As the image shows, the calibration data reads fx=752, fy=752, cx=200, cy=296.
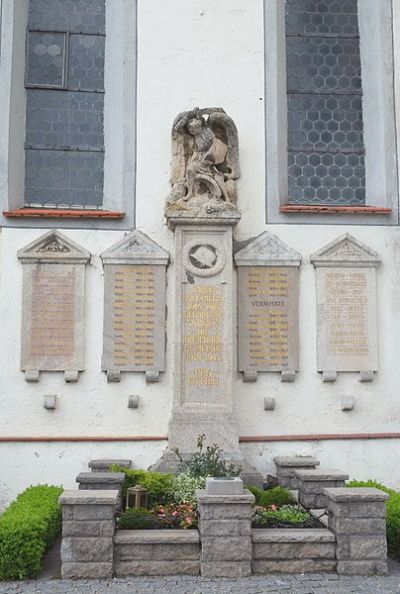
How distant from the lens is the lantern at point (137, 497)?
289 inches

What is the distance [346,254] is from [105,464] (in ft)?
13.1

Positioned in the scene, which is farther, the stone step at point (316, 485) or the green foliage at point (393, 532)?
the stone step at point (316, 485)

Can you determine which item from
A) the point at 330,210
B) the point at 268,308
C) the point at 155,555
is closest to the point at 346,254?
the point at 330,210

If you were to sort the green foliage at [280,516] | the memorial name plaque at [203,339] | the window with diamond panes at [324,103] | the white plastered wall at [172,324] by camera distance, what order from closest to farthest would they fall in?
the green foliage at [280,516] < the memorial name plaque at [203,339] < the white plastered wall at [172,324] < the window with diamond panes at [324,103]

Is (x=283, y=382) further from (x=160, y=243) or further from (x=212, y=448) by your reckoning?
(x=160, y=243)

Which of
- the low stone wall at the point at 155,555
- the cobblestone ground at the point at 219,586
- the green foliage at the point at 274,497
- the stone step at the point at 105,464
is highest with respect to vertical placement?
the stone step at the point at 105,464

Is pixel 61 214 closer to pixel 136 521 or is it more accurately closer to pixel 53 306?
pixel 53 306

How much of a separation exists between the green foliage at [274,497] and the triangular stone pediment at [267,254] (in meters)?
2.94

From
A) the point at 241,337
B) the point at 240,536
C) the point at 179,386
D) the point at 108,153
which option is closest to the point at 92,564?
the point at 240,536

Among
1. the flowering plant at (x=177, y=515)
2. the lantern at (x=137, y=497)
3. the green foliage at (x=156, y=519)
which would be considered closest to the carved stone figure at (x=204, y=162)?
the lantern at (x=137, y=497)

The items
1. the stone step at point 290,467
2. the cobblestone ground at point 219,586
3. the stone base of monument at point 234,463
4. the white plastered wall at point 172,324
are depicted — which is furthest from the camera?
the white plastered wall at point 172,324

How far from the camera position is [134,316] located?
30.7 ft

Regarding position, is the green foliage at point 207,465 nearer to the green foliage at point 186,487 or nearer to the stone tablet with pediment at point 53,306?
the green foliage at point 186,487

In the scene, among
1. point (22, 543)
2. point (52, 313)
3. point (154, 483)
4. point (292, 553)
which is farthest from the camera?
point (52, 313)
